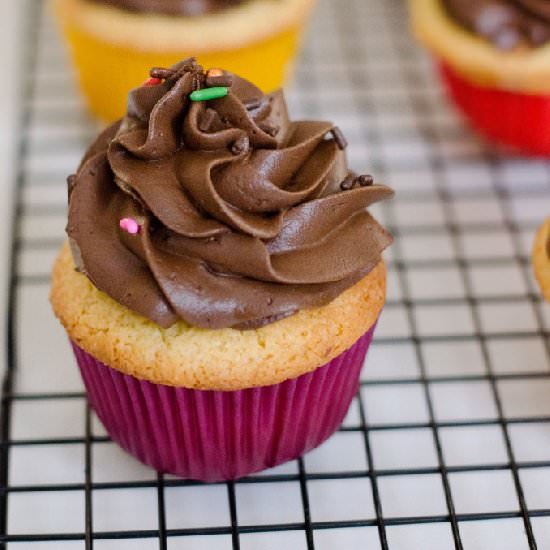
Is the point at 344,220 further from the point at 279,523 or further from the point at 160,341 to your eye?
the point at 279,523

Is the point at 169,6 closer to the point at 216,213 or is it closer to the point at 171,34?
the point at 171,34


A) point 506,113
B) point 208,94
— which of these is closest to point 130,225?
point 208,94

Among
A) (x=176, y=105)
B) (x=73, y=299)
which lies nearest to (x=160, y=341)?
(x=73, y=299)

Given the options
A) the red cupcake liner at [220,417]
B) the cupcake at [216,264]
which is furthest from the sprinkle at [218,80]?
the red cupcake liner at [220,417]

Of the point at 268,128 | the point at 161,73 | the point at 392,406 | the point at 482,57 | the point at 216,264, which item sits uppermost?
the point at 161,73

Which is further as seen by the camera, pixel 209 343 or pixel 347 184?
pixel 347 184

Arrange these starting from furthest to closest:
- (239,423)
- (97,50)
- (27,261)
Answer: (97,50) < (27,261) < (239,423)
